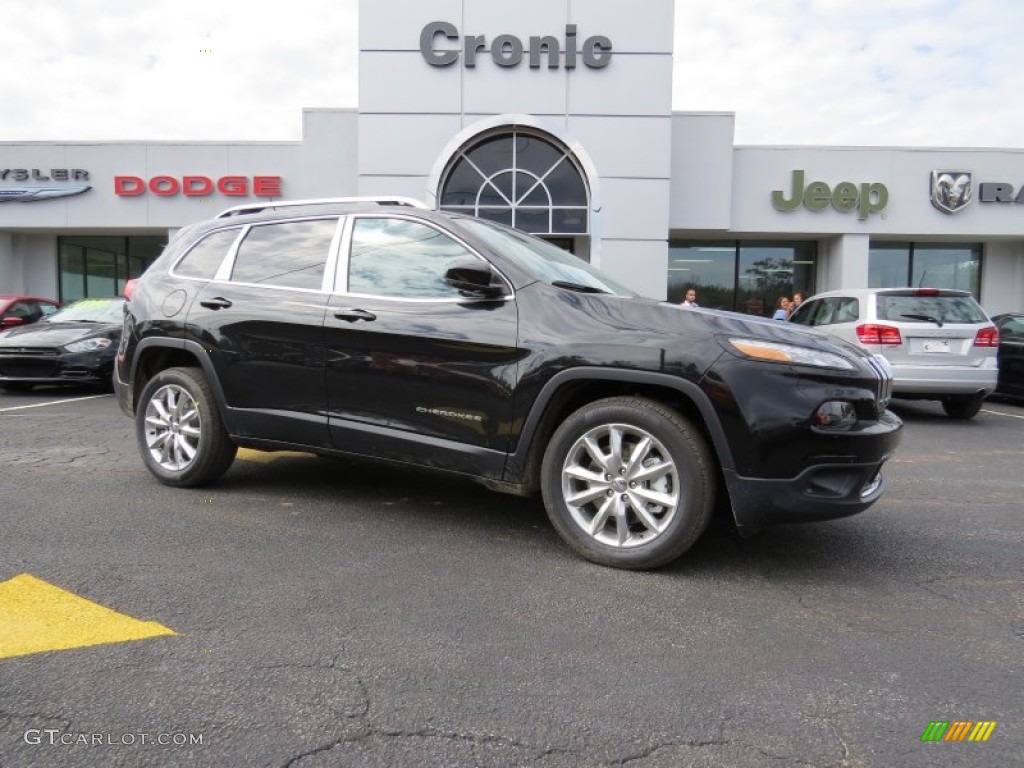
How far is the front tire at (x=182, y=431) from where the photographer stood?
14.6ft

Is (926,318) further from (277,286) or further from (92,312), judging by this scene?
(92,312)

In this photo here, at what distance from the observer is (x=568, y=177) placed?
15898 millimetres

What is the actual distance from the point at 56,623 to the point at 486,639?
162cm

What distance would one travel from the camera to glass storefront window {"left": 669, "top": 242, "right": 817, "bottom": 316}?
2030 centimetres

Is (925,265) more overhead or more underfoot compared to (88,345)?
more overhead

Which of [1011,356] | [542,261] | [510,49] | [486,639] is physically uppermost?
[510,49]

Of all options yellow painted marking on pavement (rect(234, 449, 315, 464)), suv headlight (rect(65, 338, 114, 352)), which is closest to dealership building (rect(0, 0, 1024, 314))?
suv headlight (rect(65, 338, 114, 352))

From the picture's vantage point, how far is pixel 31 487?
15.2 ft

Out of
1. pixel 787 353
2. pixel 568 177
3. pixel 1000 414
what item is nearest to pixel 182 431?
pixel 787 353

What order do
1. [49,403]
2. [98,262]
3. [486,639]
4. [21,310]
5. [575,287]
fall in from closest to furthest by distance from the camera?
[486,639] → [575,287] → [49,403] → [21,310] → [98,262]

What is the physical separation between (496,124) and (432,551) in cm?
1361

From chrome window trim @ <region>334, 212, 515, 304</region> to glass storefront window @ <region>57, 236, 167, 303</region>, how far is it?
1995 centimetres

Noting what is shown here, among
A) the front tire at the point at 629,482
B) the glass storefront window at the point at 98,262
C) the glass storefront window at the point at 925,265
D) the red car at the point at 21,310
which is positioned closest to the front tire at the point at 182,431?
the front tire at the point at 629,482

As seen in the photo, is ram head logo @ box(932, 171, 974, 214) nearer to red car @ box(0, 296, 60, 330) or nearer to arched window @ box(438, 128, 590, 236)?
arched window @ box(438, 128, 590, 236)
